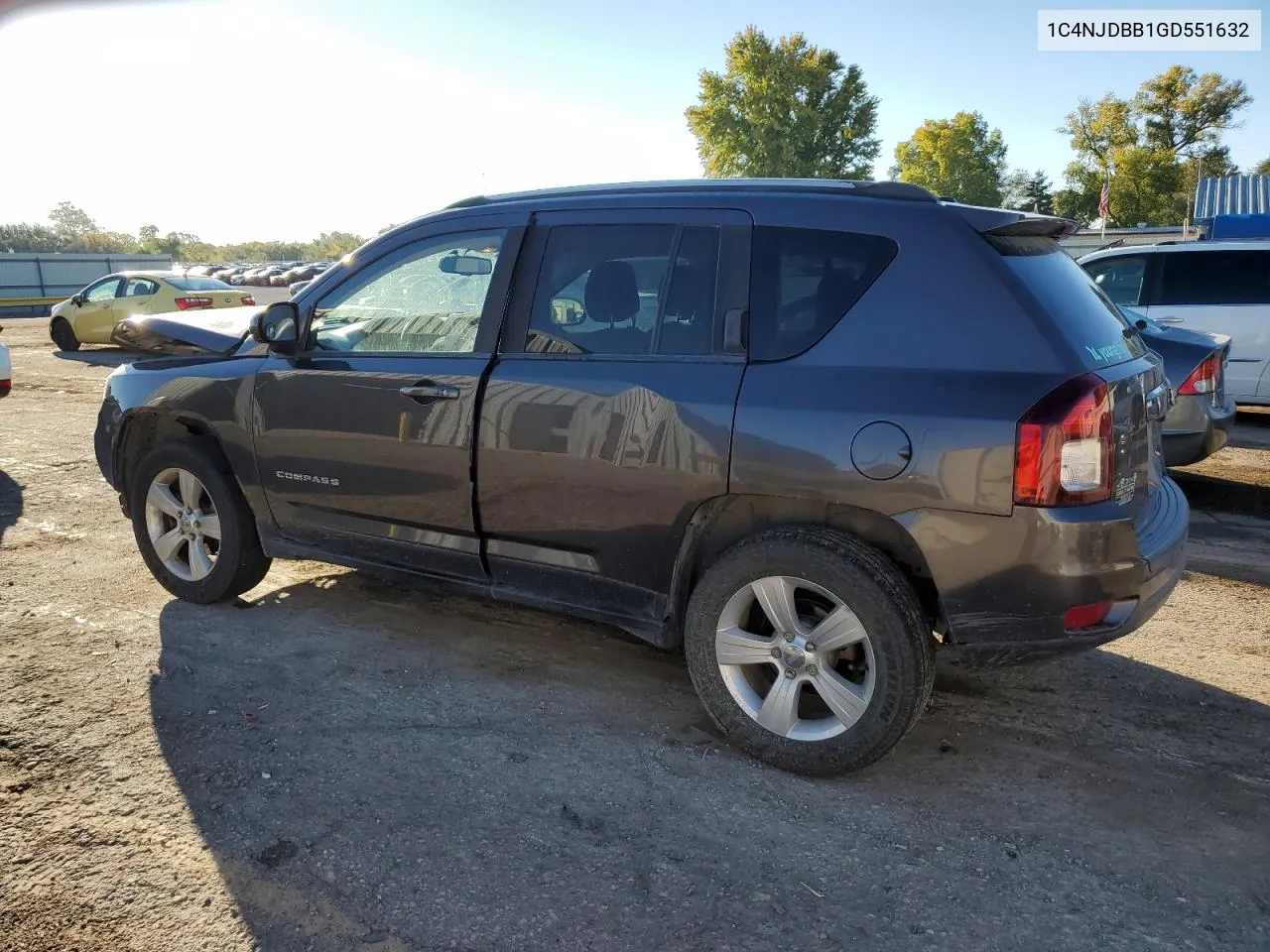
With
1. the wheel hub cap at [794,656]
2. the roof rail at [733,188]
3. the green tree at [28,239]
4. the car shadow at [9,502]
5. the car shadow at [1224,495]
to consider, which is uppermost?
the green tree at [28,239]

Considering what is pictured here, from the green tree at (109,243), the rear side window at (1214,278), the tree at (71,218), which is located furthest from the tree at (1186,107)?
the tree at (71,218)

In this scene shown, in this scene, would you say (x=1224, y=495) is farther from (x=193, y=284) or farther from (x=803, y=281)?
(x=193, y=284)

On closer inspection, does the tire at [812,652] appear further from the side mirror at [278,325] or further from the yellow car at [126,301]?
Answer: the yellow car at [126,301]

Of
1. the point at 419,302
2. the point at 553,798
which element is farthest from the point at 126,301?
the point at 553,798

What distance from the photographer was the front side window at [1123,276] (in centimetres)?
966

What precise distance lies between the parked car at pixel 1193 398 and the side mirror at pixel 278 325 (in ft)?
19.2

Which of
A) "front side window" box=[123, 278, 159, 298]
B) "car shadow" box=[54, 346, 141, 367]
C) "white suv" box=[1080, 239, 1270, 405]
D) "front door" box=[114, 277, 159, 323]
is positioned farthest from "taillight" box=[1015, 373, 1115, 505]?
"front side window" box=[123, 278, 159, 298]

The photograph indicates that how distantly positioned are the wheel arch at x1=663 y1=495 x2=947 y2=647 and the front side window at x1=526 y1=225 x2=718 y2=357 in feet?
1.89

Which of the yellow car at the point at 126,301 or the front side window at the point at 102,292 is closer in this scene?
the yellow car at the point at 126,301

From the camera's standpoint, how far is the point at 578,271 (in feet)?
12.1

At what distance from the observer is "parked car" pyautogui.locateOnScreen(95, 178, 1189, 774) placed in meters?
2.87

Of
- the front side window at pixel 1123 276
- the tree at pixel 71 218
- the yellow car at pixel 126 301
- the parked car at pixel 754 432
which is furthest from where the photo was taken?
the tree at pixel 71 218

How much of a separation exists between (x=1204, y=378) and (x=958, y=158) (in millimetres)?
56950

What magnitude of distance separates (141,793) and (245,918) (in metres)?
0.82
